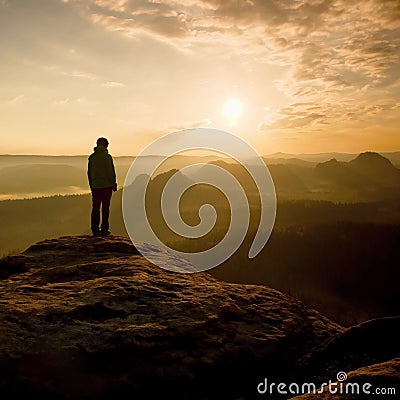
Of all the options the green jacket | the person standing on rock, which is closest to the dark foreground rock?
the person standing on rock

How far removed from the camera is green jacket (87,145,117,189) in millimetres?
15367

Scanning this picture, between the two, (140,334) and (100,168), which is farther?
(100,168)

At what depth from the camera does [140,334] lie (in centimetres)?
784

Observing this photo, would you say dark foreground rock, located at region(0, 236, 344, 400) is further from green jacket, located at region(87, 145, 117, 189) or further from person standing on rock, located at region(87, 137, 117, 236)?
green jacket, located at region(87, 145, 117, 189)

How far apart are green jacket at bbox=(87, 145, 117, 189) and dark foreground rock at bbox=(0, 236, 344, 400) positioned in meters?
4.70

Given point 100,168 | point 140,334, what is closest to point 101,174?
point 100,168

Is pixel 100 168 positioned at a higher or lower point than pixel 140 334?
higher

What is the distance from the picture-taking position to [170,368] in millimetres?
7395

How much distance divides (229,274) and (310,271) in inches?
830

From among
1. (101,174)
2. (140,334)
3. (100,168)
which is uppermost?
(100,168)

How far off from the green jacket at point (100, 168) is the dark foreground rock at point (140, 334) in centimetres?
470

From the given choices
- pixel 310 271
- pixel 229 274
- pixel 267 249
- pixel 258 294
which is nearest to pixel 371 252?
pixel 310 271

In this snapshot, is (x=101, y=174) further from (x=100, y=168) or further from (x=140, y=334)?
(x=140, y=334)

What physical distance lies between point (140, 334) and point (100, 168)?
895cm
